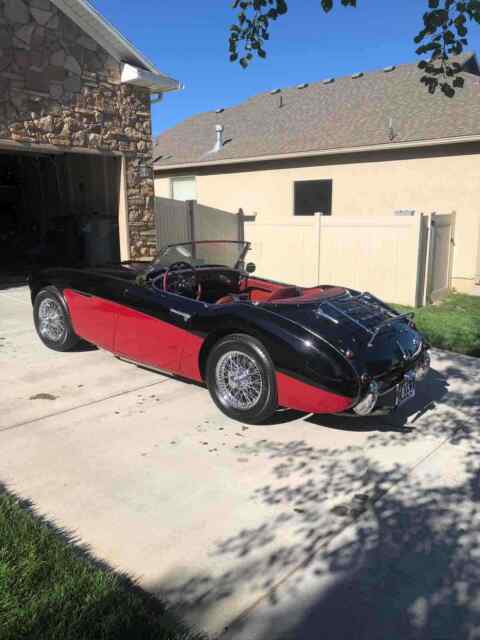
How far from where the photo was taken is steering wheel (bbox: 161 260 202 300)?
17.1 feet

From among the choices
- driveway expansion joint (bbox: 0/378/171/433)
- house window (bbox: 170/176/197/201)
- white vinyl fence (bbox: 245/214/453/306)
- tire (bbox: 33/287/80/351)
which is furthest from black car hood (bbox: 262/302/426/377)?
house window (bbox: 170/176/197/201)

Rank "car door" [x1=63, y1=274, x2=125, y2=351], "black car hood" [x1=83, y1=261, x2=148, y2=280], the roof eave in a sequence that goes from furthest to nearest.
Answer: the roof eave < "black car hood" [x1=83, y1=261, x2=148, y2=280] < "car door" [x1=63, y1=274, x2=125, y2=351]

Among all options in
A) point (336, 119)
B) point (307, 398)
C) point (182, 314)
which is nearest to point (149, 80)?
point (336, 119)

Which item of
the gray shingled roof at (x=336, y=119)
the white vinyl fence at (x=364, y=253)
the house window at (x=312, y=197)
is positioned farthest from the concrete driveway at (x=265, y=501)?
the house window at (x=312, y=197)

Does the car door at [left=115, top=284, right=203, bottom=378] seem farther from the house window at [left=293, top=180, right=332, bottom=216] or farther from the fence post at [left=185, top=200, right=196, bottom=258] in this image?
the house window at [left=293, top=180, right=332, bottom=216]

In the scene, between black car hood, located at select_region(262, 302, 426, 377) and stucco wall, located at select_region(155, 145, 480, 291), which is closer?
black car hood, located at select_region(262, 302, 426, 377)

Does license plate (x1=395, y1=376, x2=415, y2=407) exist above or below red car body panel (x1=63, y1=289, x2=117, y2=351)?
below

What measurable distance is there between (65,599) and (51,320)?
4245 mm

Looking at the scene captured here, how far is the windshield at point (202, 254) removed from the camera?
5422mm

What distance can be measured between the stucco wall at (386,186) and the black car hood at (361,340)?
7.31 meters

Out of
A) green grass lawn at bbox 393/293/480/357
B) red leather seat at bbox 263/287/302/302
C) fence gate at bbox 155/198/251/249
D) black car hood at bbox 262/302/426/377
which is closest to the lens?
black car hood at bbox 262/302/426/377

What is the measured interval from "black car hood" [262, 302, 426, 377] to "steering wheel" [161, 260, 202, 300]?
3.80 feet

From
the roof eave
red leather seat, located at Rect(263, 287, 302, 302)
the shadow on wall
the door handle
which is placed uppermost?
the roof eave

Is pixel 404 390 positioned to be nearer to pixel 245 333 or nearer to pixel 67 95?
pixel 245 333
